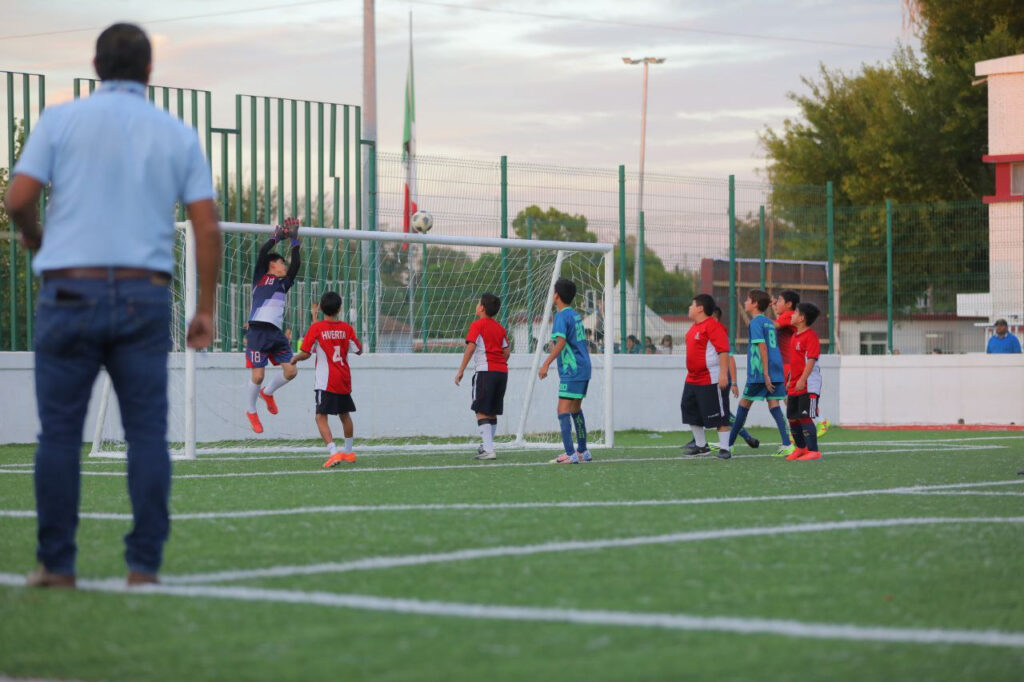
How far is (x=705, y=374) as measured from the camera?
→ 1293 cm

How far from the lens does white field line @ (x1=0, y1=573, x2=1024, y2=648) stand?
3.85 meters

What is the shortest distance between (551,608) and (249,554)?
1668 mm

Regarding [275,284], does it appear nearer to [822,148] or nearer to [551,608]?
[551,608]

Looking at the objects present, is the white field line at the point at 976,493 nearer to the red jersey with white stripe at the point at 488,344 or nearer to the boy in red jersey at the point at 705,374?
the boy in red jersey at the point at 705,374

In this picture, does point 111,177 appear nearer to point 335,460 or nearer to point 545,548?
point 545,548

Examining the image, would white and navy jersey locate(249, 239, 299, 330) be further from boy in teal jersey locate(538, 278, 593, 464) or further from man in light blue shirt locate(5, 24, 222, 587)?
man in light blue shirt locate(5, 24, 222, 587)

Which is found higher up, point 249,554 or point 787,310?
point 787,310

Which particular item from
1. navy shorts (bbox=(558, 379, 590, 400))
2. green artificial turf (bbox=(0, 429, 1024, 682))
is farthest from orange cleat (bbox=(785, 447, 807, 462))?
green artificial turf (bbox=(0, 429, 1024, 682))

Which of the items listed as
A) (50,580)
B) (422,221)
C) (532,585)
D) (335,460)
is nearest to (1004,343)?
(422,221)

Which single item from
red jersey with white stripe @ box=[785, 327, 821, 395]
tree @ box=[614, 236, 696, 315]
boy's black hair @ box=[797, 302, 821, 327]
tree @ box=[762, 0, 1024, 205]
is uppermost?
Answer: tree @ box=[762, 0, 1024, 205]

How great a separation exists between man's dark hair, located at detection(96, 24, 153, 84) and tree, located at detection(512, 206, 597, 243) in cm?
1296

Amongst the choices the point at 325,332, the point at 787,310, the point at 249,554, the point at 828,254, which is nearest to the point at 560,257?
the point at 787,310

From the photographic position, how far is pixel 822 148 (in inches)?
1726

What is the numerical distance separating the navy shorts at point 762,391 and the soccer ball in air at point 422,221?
16.4 ft
